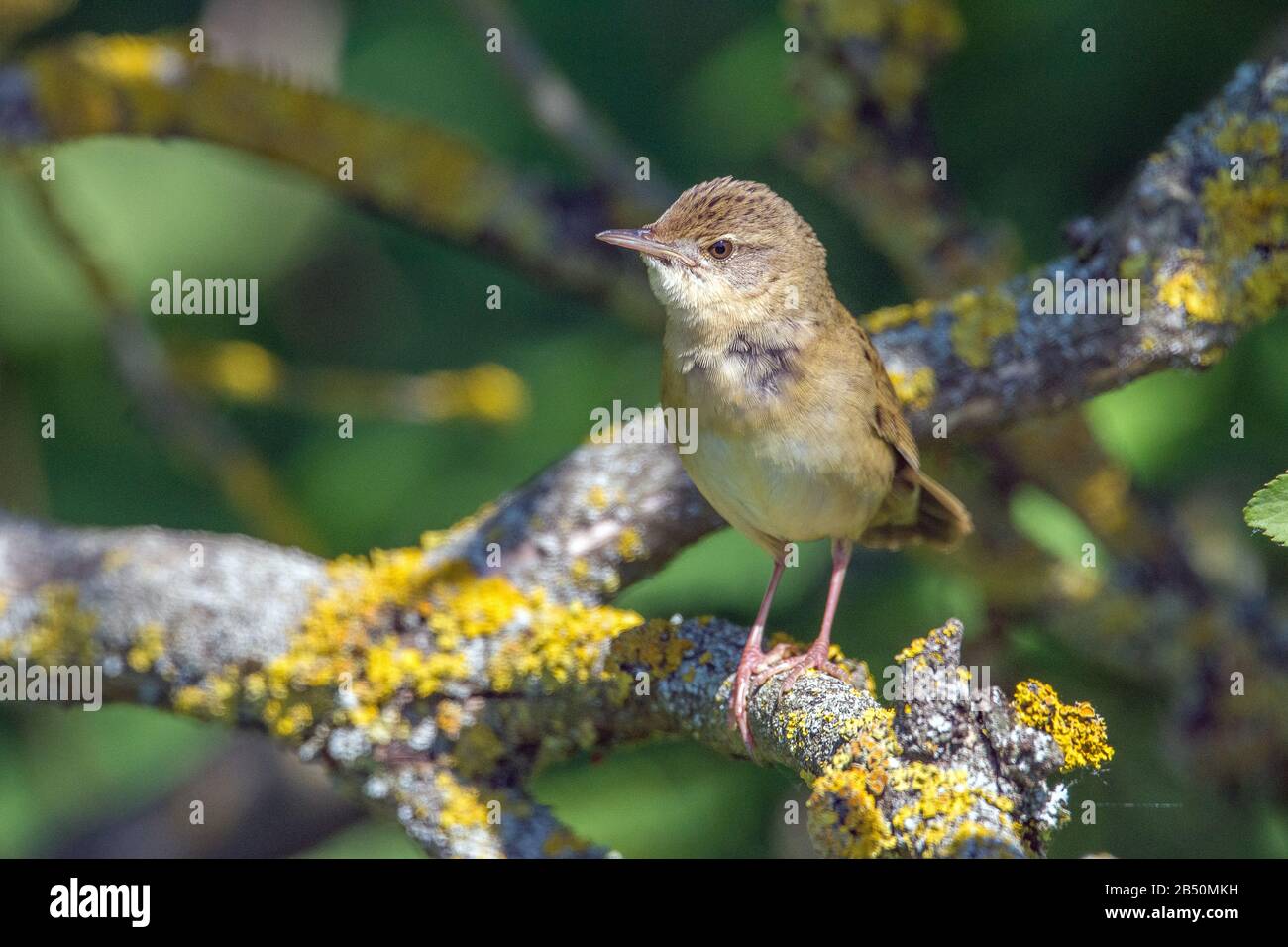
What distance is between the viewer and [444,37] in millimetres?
6645

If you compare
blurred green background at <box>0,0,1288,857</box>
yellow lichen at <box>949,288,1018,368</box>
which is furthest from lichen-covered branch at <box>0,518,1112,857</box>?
yellow lichen at <box>949,288,1018,368</box>

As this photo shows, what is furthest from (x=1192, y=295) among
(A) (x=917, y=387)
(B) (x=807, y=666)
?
(B) (x=807, y=666)

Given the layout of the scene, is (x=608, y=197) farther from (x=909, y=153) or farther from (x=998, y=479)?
(x=998, y=479)

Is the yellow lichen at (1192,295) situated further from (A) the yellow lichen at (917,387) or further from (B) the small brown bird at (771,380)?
(B) the small brown bird at (771,380)

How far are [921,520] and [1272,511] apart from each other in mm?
1962

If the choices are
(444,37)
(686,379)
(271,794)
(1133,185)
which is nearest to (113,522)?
Result: (271,794)

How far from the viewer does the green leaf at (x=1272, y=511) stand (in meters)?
1.98

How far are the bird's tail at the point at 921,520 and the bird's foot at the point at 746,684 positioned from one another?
82 cm

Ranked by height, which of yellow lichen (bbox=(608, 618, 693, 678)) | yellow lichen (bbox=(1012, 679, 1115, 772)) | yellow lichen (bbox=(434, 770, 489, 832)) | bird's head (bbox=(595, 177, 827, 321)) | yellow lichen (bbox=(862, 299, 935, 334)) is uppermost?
bird's head (bbox=(595, 177, 827, 321))

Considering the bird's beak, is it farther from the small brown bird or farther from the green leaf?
the green leaf

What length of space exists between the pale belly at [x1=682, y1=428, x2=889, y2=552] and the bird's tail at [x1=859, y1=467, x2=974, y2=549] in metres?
0.29

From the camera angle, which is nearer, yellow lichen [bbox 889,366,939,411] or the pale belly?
the pale belly

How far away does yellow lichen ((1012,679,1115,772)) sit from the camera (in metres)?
2.36

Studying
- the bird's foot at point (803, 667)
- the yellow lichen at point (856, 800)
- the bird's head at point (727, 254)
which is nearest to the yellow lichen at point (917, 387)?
the bird's head at point (727, 254)
